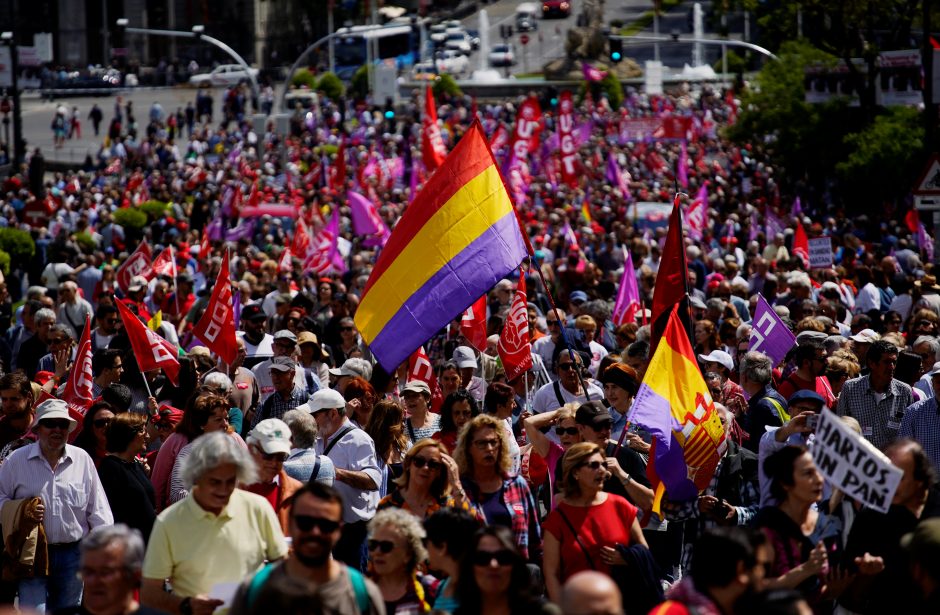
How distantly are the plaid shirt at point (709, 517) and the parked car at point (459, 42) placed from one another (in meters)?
77.0

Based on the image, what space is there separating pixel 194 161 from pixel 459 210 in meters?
34.7

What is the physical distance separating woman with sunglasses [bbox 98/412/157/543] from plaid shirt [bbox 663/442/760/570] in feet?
7.95

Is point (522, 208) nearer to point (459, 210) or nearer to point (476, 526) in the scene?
point (459, 210)

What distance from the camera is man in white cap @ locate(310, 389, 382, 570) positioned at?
8461 mm

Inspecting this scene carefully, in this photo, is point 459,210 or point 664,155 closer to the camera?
point 459,210

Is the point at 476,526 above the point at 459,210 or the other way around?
the other way around

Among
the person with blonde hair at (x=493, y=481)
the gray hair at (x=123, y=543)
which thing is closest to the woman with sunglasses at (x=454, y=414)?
the person with blonde hair at (x=493, y=481)

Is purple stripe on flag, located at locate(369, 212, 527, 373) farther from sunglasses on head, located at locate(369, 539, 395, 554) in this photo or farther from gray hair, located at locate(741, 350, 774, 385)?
sunglasses on head, located at locate(369, 539, 395, 554)

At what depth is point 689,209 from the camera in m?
26.0

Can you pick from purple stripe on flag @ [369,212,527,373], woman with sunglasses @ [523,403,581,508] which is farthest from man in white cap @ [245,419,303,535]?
purple stripe on flag @ [369,212,527,373]

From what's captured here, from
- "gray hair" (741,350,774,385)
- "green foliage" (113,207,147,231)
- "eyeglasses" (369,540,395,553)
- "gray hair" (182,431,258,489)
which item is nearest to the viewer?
"gray hair" (182,431,258,489)

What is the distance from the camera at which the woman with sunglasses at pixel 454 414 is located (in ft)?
29.8

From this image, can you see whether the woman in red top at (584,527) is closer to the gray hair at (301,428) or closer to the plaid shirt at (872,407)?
the gray hair at (301,428)

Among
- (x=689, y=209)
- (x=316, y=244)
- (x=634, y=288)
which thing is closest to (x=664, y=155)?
(x=689, y=209)
